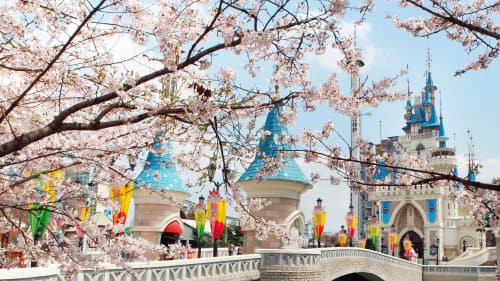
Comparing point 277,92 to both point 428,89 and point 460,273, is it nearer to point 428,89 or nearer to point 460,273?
point 460,273

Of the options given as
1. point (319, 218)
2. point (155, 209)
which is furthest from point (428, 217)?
point (155, 209)

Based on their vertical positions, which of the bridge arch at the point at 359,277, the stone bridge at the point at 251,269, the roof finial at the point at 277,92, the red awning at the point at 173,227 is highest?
the roof finial at the point at 277,92

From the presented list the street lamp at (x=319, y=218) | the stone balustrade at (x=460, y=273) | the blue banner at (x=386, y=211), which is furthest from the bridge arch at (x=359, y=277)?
the blue banner at (x=386, y=211)

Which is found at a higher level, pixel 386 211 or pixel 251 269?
pixel 386 211

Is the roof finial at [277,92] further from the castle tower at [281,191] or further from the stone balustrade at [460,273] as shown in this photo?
the stone balustrade at [460,273]

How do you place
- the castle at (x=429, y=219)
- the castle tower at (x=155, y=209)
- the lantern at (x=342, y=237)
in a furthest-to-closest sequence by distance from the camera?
the castle at (x=429, y=219), the lantern at (x=342, y=237), the castle tower at (x=155, y=209)

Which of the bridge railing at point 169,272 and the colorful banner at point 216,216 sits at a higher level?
the colorful banner at point 216,216

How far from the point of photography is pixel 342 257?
19.7 m

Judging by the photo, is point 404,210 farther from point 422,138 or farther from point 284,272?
point 284,272

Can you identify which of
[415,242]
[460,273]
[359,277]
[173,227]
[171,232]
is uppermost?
→ [173,227]

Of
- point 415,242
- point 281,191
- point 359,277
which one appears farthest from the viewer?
point 415,242

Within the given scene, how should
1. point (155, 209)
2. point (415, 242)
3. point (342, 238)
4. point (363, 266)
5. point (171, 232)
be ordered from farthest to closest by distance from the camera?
point (415, 242) → point (342, 238) → point (363, 266) → point (171, 232) → point (155, 209)

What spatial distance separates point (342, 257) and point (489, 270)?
568 inches

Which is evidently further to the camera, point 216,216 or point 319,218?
point 319,218
